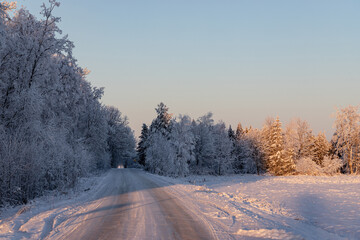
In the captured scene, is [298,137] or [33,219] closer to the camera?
[33,219]

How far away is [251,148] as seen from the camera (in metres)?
63.0

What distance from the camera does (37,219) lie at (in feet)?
30.3

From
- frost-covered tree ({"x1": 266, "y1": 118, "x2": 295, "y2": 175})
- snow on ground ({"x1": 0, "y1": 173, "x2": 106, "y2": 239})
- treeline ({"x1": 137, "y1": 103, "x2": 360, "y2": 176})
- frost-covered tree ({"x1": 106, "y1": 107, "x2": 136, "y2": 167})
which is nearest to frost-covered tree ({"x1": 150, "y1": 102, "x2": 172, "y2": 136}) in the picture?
treeline ({"x1": 137, "y1": 103, "x2": 360, "y2": 176})

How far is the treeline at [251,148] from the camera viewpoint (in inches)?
1802

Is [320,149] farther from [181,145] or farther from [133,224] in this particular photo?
[133,224]

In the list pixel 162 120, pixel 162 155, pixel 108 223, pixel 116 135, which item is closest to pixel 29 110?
pixel 108 223

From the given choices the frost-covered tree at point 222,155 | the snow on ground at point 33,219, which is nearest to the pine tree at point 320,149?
the frost-covered tree at point 222,155

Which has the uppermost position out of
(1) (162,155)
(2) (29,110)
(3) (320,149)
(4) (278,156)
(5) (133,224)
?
(2) (29,110)

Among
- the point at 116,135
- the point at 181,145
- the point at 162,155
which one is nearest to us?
the point at 181,145

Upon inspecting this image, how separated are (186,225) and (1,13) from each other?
13.2 metres

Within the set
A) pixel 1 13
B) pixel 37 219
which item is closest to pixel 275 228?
pixel 37 219

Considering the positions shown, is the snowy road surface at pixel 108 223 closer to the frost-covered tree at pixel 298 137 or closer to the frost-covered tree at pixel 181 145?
the frost-covered tree at pixel 181 145

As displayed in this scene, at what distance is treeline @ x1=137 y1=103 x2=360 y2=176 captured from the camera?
150ft

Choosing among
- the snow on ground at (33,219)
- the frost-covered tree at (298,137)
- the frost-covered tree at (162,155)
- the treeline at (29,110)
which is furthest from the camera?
the frost-covered tree at (298,137)
